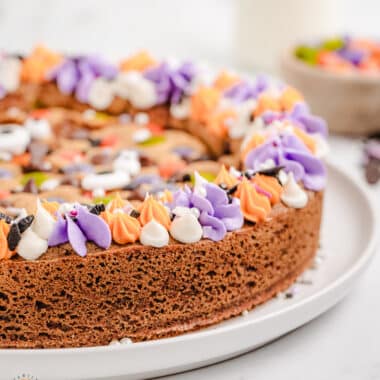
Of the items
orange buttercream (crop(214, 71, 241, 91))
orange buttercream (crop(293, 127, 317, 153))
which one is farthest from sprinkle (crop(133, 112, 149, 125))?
orange buttercream (crop(293, 127, 317, 153))

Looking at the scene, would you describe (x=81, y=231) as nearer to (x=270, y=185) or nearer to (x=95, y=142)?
(x=270, y=185)

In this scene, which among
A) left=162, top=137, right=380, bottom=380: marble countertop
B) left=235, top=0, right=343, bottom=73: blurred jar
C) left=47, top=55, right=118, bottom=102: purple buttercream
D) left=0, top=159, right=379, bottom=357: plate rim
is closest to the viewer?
left=0, top=159, right=379, bottom=357: plate rim

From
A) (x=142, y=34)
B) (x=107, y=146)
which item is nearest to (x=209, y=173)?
(x=107, y=146)

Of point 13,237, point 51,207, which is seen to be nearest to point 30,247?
point 13,237

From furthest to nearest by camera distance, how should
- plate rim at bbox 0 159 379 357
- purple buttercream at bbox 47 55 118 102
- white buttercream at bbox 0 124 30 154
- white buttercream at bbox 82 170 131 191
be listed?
purple buttercream at bbox 47 55 118 102 < white buttercream at bbox 0 124 30 154 < white buttercream at bbox 82 170 131 191 < plate rim at bbox 0 159 379 357

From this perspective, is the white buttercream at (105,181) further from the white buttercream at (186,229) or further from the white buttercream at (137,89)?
the white buttercream at (137,89)

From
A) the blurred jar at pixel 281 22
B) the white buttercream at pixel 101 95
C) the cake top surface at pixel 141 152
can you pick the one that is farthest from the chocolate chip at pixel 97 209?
the blurred jar at pixel 281 22

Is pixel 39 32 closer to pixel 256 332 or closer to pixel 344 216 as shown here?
pixel 344 216

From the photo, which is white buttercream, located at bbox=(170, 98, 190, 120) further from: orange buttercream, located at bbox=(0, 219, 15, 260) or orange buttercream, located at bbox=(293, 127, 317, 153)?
orange buttercream, located at bbox=(0, 219, 15, 260)
